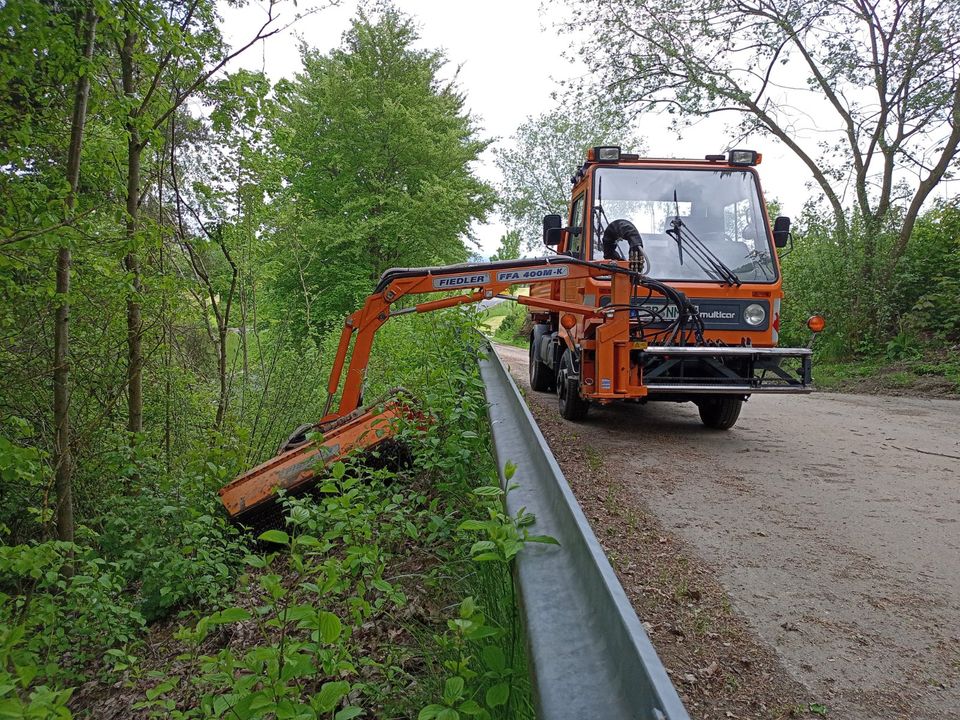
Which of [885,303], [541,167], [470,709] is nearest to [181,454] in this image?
[470,709]

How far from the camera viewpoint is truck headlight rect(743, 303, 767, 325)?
6.88 m

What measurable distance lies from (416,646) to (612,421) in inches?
202

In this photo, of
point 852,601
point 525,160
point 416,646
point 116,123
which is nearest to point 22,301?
point 116,123

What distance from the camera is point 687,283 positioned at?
6.99 metres

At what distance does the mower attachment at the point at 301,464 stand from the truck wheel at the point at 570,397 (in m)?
2.49

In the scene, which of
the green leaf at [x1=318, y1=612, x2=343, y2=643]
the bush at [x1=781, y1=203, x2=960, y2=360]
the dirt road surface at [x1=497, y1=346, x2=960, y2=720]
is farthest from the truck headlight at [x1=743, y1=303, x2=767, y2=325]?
the bush at [x1=781, y1=203, x2=960, y2=360]

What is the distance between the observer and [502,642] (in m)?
2.10

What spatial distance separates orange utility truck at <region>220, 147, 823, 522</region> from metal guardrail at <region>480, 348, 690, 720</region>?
332 cm

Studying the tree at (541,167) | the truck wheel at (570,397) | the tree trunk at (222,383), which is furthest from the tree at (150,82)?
the tree at (541,167)

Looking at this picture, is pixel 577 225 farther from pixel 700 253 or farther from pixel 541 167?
pixel 541 167

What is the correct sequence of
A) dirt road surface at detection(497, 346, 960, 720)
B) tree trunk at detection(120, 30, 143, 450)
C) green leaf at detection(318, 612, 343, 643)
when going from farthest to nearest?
tree trunk at detection(120, 30, 143, 450)
dirt road surface at detection(497, 346, 960, 720)
green leaf at detection(318, 612, 343, 643)

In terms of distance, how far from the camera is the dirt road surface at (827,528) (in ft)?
8.71

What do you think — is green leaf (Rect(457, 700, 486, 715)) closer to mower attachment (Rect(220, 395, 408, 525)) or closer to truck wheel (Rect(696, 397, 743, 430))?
mower attachment (Rect(220, 395, 408, 525))

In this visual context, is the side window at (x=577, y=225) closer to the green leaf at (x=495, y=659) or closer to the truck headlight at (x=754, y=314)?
the truck headlight at (x=754, y=314)
